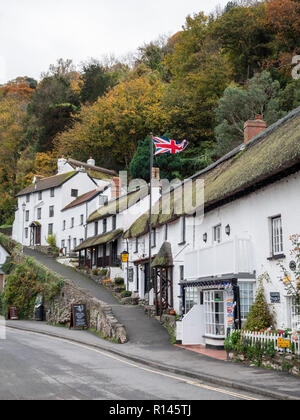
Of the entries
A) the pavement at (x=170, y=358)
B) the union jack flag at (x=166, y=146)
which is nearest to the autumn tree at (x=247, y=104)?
the union jack flag at (x=166, y=146)

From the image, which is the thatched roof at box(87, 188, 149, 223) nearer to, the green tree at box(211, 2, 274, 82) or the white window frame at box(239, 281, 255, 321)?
the white window frame at box(239, 281, 255, 321)

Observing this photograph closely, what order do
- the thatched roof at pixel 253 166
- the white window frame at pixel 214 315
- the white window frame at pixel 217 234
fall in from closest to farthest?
the thatched roof at pixel 253 166, the white window frame at pixel 214 315, the white window frame at pixel 217 234

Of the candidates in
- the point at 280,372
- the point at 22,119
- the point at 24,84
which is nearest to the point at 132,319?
the point at 280,372

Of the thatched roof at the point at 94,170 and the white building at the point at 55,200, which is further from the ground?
the thatched roof at the point at 94,170

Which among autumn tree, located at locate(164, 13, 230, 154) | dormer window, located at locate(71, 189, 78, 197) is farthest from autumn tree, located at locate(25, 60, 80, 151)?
autumn tree, located at locate(164, 13, 230, 154)

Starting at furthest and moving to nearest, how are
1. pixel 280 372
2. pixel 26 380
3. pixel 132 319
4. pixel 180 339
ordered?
1. pixel 132 319
2. pixel 180 339
3. pixel 280 372
4. pixel 26 380

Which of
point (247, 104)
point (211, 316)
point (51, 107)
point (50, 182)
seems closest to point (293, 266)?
point (211, 316)

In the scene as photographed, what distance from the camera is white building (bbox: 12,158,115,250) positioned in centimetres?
5462

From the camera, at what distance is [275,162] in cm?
1614

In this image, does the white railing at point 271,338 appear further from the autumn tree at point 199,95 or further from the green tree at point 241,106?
the autumn tree at point 199,95

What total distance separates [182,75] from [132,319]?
128 ft

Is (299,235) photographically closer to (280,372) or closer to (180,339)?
(280,372)

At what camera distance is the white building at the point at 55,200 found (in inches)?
2151

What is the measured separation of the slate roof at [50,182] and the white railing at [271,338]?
135 ft
